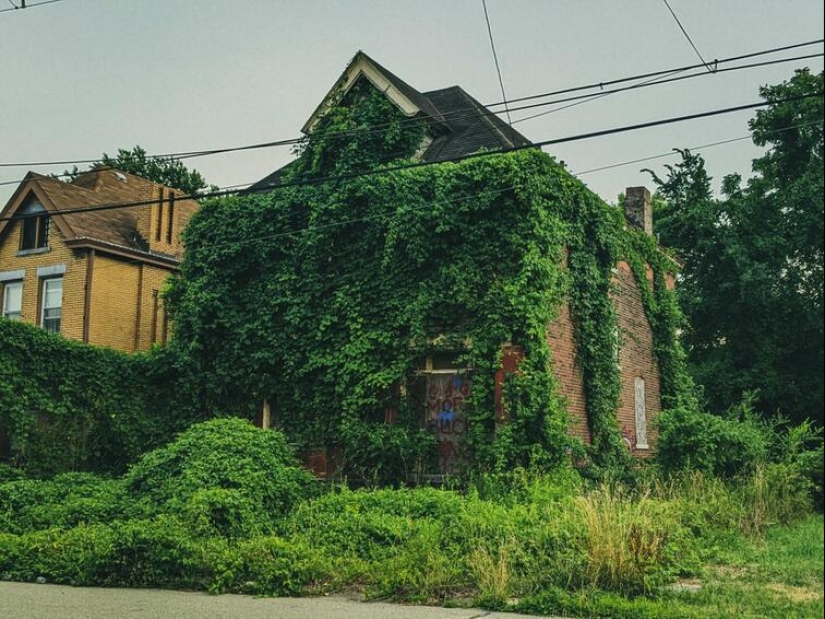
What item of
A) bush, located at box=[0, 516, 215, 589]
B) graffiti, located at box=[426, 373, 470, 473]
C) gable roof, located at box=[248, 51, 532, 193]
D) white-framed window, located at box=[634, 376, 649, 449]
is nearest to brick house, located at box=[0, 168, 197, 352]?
gable roof, located at box=[248, 51, 532, 193]

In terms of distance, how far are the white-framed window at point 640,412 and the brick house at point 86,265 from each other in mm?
→ 14075

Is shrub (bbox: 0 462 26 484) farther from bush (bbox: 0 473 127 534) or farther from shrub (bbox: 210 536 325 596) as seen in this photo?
shrub (bbox: 210 536 325 596)

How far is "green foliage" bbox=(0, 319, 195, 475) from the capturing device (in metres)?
17.9

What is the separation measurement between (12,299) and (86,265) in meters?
3.80

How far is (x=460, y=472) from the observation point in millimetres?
16484

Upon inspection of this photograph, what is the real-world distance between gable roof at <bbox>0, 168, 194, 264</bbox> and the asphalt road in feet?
56.8

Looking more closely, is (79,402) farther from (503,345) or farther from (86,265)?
(503,345)

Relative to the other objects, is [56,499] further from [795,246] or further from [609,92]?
[795,246]

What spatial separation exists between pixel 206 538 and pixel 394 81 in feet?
42.8

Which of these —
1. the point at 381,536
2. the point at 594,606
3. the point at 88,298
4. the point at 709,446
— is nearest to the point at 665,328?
the point at 709,446

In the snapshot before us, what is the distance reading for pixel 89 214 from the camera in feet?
89.0

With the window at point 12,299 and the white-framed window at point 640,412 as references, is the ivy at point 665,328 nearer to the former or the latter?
the white-framed window at point 640,412

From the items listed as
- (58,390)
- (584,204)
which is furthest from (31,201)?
(584,204)

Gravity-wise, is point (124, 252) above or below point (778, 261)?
above
